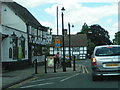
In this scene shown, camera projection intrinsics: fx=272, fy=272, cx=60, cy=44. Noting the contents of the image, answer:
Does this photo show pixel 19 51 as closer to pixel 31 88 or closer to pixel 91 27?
pixel 31 88

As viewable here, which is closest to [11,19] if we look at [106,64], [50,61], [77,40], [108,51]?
[50,61]

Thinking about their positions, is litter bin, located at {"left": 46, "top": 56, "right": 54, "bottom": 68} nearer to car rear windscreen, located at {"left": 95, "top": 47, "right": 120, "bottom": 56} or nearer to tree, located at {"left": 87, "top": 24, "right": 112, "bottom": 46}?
car rear windscreen, located at {"left": 95, "top": 47, "right": 120, "bottom": 56}

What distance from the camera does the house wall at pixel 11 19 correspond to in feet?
92.5

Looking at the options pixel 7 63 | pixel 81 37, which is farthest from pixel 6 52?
pixel 81 37

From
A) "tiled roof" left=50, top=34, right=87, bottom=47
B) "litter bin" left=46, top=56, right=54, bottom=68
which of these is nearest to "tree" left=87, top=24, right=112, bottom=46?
"tiled roof" left=50, top=34, right=87, bottom=47

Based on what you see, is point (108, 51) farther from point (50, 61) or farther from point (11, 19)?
point (11, 19)

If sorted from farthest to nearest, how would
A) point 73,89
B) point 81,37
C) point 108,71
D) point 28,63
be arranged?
point 81,37 < point 28,63 < point 108,71 < point 73,89

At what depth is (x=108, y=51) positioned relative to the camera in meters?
13.5

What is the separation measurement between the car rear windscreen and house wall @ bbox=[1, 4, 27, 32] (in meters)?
16.2

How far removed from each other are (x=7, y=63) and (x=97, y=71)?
10.9 m

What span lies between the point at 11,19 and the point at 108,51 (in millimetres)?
17102

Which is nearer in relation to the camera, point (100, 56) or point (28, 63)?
point (100, 56)

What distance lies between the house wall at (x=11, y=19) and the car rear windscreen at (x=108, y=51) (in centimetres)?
1619

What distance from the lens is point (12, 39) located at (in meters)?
23.4
